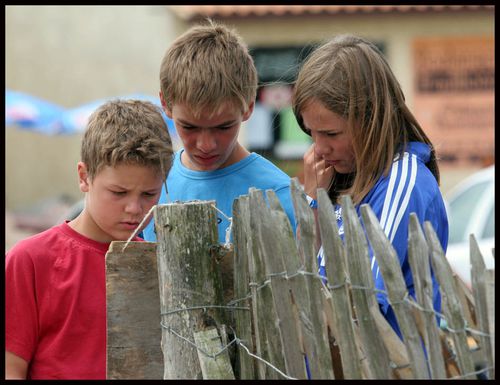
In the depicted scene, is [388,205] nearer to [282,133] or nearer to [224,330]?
[224,330]

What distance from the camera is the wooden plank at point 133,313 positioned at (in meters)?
3.10

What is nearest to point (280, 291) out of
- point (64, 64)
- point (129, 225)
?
point (129, 225)

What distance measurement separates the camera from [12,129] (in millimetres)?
23172

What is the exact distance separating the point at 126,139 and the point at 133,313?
2.28 feet

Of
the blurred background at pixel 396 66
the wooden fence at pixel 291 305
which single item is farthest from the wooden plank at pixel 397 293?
the blurred background at pixel 396 66

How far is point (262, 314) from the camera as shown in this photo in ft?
9.60

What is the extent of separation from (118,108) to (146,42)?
19.8 meters

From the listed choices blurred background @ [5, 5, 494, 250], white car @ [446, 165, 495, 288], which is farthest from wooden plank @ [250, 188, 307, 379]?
blurred background @ [5, 5, 494, 250]

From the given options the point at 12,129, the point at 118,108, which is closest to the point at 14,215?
the point at 12,129

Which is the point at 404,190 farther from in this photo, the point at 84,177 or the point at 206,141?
the point at 84,177

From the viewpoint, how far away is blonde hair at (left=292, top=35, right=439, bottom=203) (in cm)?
321

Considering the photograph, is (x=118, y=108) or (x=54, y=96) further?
(x=54, y=96)

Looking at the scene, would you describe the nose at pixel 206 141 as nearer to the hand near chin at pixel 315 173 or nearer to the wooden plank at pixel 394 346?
the hand near chin at pixel 315 173

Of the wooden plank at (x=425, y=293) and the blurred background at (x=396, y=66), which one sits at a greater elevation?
the blurred background at (x=396, y=66)
